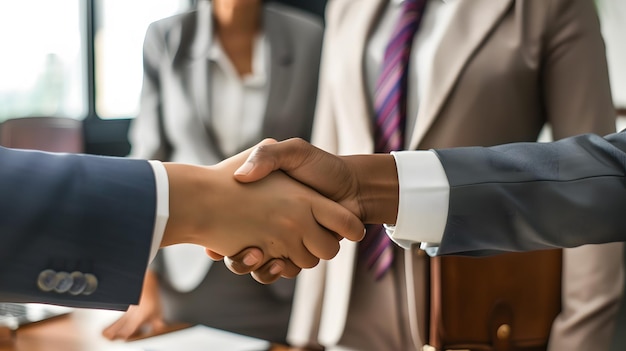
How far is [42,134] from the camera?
257 centimetres

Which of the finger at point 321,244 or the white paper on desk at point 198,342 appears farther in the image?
the white paper on desk at point 198,342

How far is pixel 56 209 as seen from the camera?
3.54 ft

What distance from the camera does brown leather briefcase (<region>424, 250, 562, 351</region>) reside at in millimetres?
1450

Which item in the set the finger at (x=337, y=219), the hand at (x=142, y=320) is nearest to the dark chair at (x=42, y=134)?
the hand at (x=142, y=320)

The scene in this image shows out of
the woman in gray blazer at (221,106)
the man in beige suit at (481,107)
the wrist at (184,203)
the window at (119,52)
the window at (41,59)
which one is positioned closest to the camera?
the wrist at (184,203)

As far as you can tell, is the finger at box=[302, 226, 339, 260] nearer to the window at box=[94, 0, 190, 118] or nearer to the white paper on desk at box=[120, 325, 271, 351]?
the white paper on desk at box=[120, 325, 271, 351]

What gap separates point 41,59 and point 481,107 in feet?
9.99

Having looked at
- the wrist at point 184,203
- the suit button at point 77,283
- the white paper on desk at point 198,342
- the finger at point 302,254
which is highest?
the wrist at point 184,203

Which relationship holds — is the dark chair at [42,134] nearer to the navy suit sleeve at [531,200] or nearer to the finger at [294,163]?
the finger at [294,163]

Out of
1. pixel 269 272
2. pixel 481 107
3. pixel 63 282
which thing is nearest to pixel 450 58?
pixel 481 107

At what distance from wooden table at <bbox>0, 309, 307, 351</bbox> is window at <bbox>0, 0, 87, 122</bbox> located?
7.27 feet

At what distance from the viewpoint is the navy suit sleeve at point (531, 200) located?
1318 mm

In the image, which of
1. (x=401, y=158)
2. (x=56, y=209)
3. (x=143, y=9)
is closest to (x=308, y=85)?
(x=401, y=158)

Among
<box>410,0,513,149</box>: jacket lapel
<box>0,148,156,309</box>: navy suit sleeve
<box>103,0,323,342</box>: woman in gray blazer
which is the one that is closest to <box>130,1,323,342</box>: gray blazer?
<box>103,0,323,342</box>: woman in gray blazer
